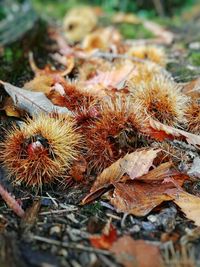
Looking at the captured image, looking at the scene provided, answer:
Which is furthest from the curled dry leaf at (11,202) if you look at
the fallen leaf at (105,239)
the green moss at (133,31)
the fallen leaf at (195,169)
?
the green moss at (133,31)

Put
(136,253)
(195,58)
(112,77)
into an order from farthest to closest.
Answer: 1. (195,58)
2. (112,77)
3. (136,253)

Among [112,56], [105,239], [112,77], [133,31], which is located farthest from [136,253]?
[133,31]

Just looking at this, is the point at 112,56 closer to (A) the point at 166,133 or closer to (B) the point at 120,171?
(A) the point at 166,133

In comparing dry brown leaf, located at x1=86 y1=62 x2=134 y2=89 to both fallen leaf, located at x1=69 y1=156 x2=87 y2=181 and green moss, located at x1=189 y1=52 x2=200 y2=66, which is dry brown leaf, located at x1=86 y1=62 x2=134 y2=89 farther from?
green moss, located at x1=189 y1=52 x2=200 y2=66

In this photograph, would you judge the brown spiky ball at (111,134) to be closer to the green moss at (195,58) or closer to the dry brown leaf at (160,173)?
the dry brown leaf at (160,173)

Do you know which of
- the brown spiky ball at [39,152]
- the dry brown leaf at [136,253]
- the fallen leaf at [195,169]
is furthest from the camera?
the fallen leaf at [195,169]

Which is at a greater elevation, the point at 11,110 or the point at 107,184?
the point at 11,110

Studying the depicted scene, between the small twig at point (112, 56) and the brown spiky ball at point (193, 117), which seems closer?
the brown spiky ball at point (193, 117)
